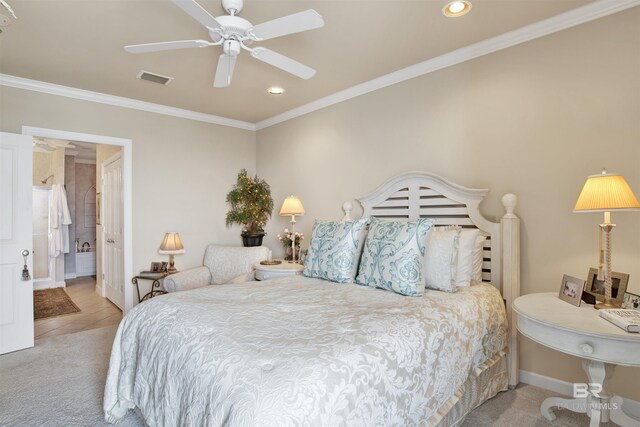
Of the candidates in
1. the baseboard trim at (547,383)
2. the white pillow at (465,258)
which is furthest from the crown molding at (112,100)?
the baseboard trim at (547,383)

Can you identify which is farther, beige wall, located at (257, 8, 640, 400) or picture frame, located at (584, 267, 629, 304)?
beige wall, located at (257, 8, 640, 400)

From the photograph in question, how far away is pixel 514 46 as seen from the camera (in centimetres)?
259

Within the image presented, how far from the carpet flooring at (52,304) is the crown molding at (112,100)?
9.53 ft

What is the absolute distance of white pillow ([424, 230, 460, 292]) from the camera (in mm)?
2289

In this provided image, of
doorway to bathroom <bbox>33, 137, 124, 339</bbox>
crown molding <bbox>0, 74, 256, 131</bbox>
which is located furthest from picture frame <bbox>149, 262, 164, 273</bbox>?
crown molding <bbox>0, 74, 256, 131</bbox>

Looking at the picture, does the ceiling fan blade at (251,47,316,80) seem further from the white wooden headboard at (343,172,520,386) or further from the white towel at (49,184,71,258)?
the white towel at (49,184,71,258)

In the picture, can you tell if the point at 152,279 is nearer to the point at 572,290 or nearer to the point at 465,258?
the point at 465,258

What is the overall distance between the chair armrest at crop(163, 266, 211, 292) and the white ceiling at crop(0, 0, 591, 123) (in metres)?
2.04

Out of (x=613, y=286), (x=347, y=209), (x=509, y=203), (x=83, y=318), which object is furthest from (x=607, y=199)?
(x=83, y=318)

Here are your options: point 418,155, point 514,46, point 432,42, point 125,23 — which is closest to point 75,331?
point 125,23

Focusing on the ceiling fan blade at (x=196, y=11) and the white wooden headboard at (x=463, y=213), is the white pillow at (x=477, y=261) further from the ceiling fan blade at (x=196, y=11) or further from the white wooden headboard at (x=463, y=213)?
the ceiling fan blade at (x=196, y=11)

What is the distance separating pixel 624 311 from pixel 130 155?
4590 millimetres

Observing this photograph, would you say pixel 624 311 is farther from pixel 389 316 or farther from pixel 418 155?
pixel 418 155

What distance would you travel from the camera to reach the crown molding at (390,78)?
226cm
